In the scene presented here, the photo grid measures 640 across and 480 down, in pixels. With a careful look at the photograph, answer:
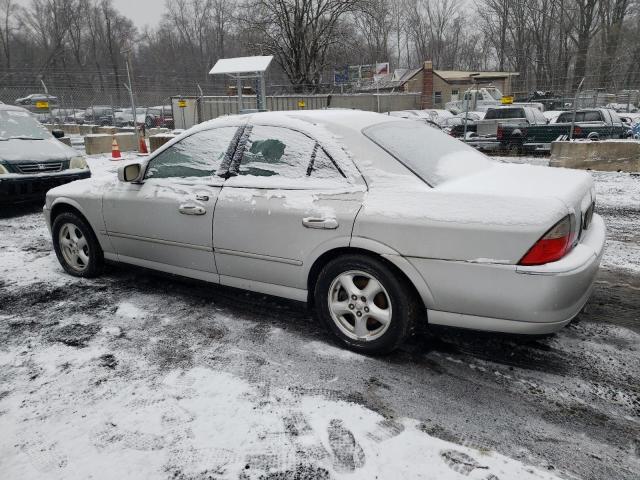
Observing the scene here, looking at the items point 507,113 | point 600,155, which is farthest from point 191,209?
point 507,113

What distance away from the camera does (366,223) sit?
9.32 feet

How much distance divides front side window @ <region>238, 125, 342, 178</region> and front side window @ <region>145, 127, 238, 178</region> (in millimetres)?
238

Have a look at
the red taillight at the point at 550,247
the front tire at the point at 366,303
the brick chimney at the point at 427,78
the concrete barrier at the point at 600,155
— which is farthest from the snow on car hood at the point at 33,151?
the brick chimney at the point at 427,78

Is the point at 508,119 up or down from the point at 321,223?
up

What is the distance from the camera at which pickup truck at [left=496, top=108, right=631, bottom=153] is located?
13.4 m

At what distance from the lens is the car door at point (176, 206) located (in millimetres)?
3564

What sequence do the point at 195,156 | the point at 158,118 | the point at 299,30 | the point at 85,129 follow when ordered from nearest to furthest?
the point at 195,156, the point at 85,129, the point at 158,118, the point at 299,30

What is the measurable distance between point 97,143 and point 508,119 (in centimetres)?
1320

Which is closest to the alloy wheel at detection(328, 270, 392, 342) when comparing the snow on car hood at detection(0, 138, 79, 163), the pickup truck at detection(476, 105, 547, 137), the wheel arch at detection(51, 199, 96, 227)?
the wheel arch at detection(51, 199, 96, 227)

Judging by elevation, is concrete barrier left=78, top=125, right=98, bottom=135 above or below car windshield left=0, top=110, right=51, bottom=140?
above

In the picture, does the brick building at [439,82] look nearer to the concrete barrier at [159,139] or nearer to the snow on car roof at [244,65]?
the snow on car roof at [244,65]

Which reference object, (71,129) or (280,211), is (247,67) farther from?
(71,129)

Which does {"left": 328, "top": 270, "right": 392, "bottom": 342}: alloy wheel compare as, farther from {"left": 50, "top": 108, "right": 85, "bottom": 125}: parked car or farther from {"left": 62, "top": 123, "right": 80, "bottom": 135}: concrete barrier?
{"left": 50, "top": 108, "right": 85, "bottom": 125}: parked car

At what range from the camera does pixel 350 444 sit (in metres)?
2.26
